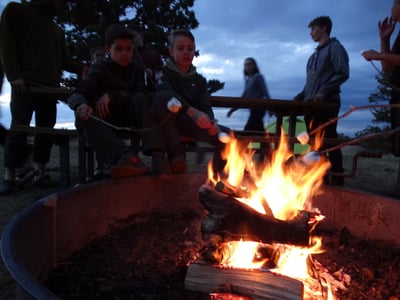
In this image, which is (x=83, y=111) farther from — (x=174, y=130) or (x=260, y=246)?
(x=260, y=246)

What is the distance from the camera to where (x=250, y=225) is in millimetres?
1687

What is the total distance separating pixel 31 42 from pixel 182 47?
6.22 ft

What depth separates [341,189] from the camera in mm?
2283

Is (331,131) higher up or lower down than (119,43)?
lower down

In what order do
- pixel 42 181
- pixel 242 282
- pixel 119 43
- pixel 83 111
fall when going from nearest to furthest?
pixel 242 282, pixel 83 111, pixel 119 43, pixel 42 181

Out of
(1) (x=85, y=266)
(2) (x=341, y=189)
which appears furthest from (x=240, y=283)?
(2) (x=341, y=189)

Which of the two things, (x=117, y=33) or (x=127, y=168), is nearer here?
(x=127, y=168)

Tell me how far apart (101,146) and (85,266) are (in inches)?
42.9

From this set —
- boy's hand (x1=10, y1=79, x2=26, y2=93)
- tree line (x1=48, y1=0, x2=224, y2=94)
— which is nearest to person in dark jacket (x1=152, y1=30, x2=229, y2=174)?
boy's hand (x1=10, y1=79, x2=26, y2=93)

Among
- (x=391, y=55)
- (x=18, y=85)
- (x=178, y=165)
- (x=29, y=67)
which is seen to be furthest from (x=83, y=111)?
(x=391, y=55)

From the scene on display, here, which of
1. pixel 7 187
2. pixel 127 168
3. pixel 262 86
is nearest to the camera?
pixel 127 168

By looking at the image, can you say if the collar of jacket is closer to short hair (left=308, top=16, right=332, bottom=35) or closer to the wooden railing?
the wooden railing

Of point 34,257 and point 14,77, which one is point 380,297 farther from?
point 14,77

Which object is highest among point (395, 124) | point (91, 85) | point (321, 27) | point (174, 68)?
point (321, 27)
